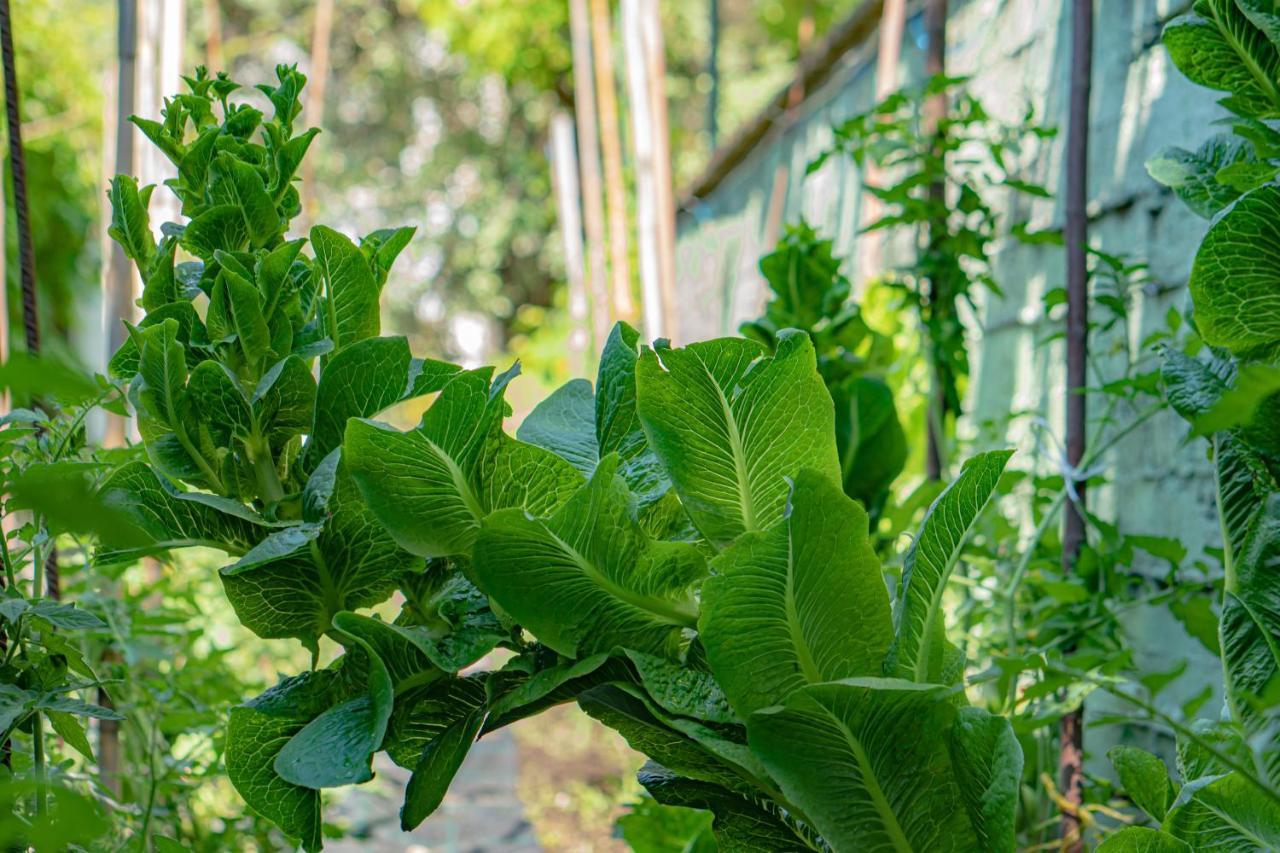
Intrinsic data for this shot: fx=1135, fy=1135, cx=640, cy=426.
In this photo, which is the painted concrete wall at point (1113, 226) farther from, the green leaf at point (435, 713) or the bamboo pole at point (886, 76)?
the green leaf at point (435, 713)

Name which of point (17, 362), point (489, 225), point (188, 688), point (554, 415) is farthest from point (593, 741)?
point (489, 225)

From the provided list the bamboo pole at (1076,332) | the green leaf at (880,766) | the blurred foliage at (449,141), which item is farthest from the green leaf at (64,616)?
the blurred foliage at (449,141)

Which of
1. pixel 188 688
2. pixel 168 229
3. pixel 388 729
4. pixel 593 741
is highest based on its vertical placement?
pixel 168 229

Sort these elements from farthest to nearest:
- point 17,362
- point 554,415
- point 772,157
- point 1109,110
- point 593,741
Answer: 1. point 772,157
2. point 593,741
3. point 1109,110
4. point 554,415
5. point 17,362

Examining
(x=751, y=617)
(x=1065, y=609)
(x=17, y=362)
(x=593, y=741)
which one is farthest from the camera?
(x=593, y=741)

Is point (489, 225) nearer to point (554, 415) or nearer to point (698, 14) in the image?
point (698, 14)

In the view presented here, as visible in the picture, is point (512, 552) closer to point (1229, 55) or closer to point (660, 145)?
point (1229, 55)

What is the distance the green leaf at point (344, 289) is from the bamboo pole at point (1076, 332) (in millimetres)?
827

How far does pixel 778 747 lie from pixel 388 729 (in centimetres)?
21

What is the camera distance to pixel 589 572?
1.93 feet

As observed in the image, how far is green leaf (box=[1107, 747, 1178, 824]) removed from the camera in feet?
2.33

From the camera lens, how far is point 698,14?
1212 cm

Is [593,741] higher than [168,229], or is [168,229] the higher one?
[168,229]

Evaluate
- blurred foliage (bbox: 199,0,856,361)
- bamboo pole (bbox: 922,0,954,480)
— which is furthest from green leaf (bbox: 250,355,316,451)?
blurred foliage (bbox: 199,0,856,361)
